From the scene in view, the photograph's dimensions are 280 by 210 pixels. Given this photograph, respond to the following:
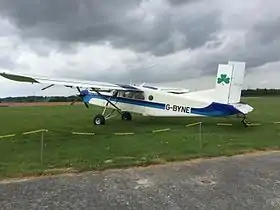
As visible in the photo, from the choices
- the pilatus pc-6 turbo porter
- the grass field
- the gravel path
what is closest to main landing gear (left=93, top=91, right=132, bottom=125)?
the pilatus pc-6 turbo porter

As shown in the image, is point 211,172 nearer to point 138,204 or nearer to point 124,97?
point 138,204

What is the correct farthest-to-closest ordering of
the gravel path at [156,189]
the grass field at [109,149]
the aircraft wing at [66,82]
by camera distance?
the aircraft wing at [66,82] < the grass field at [109,149] < the gravel path at [156,189]

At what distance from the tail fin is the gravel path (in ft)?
32.5

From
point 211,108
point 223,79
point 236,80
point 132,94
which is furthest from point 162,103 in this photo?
point 236,80

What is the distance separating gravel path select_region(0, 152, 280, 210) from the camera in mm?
5547

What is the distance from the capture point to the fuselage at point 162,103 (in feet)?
59.5

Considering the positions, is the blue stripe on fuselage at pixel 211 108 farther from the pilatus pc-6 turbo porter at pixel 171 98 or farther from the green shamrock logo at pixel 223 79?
the green shamrock logo at pixel 223 79

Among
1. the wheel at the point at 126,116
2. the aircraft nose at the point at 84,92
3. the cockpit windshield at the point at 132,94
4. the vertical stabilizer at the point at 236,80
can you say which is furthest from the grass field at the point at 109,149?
the aircraft nose at the point at 84,92

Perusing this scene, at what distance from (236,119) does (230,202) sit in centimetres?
1571

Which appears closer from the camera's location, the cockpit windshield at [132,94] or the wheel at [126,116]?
the cockpit windshield at [132,94]

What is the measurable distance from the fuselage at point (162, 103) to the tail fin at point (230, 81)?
43 centimetres

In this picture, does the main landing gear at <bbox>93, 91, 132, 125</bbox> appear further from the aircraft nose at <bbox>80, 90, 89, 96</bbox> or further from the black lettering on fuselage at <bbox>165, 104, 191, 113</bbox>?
the black lettering on fuselage at <bbox>165, 104, 191, 113</bbox>

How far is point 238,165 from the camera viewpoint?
27.0 feet

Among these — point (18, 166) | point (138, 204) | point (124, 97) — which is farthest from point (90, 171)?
point (124, 97)
